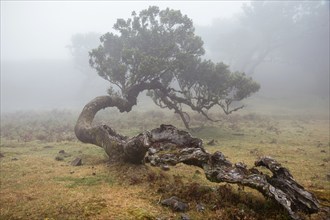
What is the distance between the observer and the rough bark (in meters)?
9.57

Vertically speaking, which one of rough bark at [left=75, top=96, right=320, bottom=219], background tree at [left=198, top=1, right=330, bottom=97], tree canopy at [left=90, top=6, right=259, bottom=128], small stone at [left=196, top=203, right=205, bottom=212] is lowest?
small stone at [left=196, top=203, right=205, bottom=212]

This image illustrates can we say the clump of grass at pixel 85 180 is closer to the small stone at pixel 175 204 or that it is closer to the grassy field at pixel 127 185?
the grassy field at pixel 127 185

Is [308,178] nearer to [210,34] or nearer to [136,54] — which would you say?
[136,54]

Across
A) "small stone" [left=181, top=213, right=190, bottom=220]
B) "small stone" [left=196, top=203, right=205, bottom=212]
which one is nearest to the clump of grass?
"small stone" [left=196, top=203, right=205, bottom=212]

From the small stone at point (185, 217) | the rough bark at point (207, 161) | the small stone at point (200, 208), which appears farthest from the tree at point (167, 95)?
the small stone at point (185, 217)

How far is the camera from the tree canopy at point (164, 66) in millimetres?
29188

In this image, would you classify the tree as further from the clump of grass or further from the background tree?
the background tree

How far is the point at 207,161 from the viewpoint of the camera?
11.5 metres

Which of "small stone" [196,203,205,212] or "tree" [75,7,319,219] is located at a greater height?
"tree" [75,7,319,219]

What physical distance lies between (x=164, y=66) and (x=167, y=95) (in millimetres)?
2860

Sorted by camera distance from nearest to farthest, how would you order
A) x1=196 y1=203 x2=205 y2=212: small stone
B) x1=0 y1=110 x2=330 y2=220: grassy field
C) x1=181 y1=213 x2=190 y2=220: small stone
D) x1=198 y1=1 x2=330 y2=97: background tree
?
x1=181 y1=213 x2=190 y2=220: small stone, x1=0 y1=110 x2=330 y2=220: grassy field, x1=196 y1=203 x2=205 y2=212: small stone, x1=198 y1=1 x2=330 y2=97: background tree

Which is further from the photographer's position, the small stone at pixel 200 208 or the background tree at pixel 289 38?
the background tree at pixel 289 38

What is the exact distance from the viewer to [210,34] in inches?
4257

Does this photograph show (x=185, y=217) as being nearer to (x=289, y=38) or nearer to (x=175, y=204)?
(x=175, y=204)
